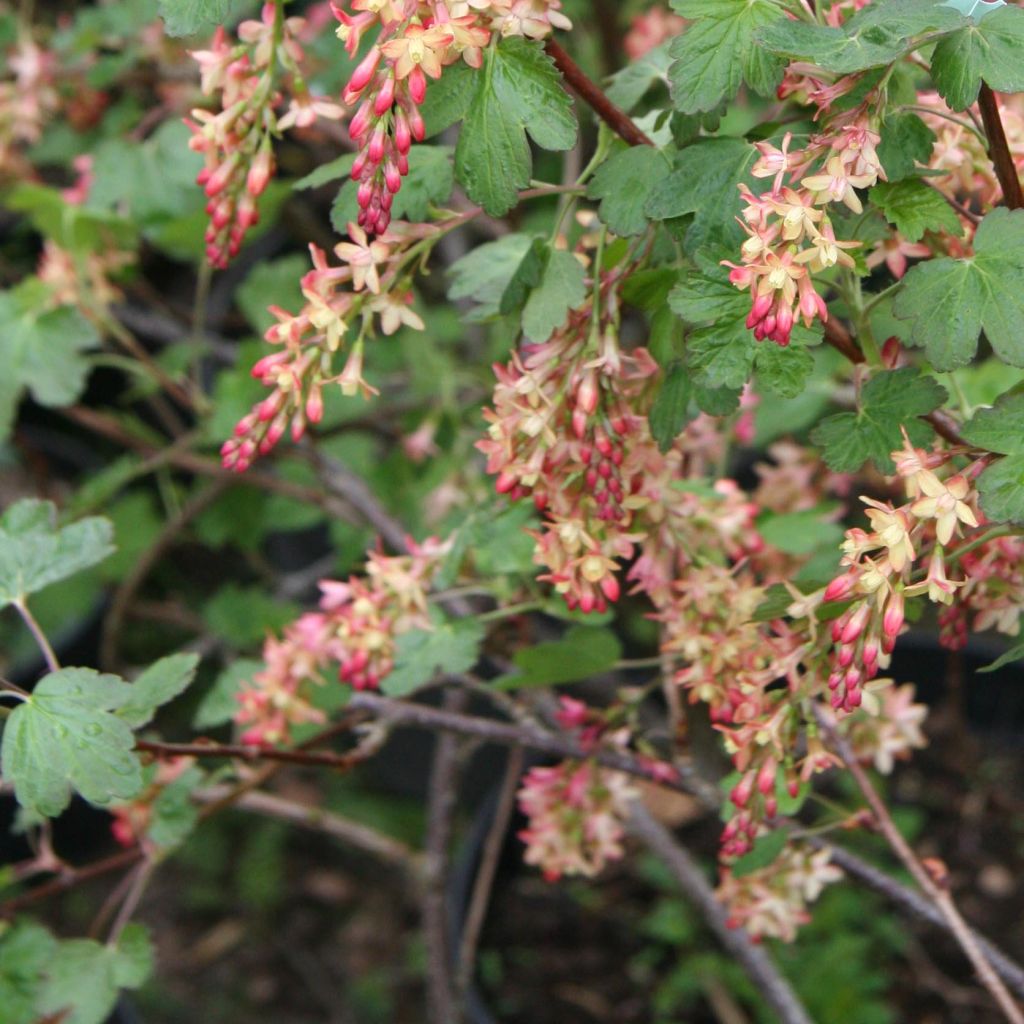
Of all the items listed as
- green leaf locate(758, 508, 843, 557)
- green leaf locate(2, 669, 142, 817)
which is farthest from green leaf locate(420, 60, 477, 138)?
green leaf locate(758, 508, 843, 557)

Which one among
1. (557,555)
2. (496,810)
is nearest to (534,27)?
(557,555)

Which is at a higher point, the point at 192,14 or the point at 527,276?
the point at 192,14

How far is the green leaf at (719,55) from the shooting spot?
2.39 ft

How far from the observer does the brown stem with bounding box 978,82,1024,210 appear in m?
0.72

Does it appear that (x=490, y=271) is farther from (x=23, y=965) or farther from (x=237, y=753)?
(x=23, y=965)

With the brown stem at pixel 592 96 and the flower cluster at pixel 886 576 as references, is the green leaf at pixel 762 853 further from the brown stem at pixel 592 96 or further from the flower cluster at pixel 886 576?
the brown stem at pixel 592 96

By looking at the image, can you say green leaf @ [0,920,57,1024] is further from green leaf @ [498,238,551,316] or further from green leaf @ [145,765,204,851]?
green leaf @ [498,238,551,316]

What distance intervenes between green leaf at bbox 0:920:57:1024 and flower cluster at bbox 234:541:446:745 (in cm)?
30

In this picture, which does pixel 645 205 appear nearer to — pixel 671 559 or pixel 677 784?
pixel 671 559

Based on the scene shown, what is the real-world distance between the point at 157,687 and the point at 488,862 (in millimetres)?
831

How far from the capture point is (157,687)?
1.00m

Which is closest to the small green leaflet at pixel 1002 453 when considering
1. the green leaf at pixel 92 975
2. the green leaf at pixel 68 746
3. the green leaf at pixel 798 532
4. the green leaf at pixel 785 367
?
the green leaf at pixel 785 367

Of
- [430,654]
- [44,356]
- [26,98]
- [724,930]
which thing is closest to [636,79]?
[430,654]

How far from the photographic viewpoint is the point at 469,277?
0.95m
